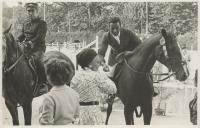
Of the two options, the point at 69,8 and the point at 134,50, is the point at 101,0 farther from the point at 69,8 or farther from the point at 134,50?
the point at 134,50

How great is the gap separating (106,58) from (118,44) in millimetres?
119

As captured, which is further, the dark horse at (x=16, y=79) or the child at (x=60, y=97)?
the dark horse at (x=16, y=79)

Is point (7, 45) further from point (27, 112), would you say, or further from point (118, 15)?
point (118, 15)

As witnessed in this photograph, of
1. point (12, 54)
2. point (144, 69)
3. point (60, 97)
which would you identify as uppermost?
point (12, 54)

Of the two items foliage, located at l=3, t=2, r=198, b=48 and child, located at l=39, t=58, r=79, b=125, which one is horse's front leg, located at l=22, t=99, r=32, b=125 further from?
foliage, located at l=3, t=2, r=198, b=48

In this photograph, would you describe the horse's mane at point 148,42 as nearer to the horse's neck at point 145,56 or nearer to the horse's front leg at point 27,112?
the horse's neck at point 145,56

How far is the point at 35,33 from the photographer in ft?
9.02

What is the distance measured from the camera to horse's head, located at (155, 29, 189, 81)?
8.94 ft

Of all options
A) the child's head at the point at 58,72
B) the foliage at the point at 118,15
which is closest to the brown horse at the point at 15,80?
the child's head at the point at 58,72

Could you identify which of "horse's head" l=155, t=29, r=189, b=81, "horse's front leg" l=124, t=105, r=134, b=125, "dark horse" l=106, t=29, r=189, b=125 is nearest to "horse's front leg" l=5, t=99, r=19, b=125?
"dark horse" l=106, t=29, r=189, b=125

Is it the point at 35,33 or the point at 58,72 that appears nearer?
the point at 58,72

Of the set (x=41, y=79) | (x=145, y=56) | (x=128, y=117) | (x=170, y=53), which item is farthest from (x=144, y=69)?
(x=41, y=79)

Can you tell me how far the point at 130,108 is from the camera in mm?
2781

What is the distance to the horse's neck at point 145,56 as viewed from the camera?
8.97 ft
